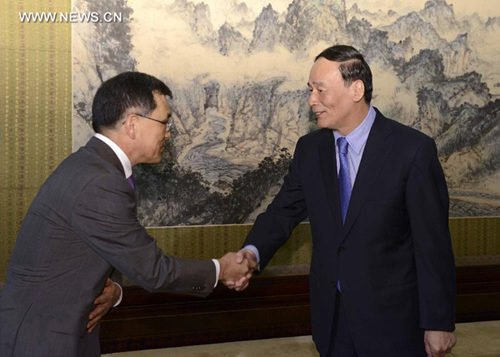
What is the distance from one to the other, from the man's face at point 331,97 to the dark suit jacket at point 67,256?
1065 mm

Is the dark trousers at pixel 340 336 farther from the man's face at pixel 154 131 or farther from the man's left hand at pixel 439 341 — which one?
the man's face at pixel 154 131

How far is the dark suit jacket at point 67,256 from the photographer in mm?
2207

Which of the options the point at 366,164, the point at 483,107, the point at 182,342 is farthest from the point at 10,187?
the point at 483,107

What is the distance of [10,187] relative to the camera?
16.5ft

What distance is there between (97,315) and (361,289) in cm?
114

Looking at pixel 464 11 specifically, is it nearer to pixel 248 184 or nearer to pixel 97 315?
pixel 248 184

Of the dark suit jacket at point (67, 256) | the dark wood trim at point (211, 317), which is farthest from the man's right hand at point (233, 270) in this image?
the dark wood trim at point (211, 317)

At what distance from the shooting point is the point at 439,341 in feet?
8.66

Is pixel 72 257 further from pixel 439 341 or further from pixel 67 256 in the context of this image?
pixel 439 341

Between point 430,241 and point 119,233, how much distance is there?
1.32m

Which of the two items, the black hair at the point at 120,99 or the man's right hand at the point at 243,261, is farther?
the man's right hand at the point at 243,261

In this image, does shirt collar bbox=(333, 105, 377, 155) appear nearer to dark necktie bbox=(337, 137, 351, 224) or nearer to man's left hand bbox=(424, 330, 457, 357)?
dark necktie bbox=(337, 137, 351, 224)

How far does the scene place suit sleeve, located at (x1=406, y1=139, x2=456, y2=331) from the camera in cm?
263

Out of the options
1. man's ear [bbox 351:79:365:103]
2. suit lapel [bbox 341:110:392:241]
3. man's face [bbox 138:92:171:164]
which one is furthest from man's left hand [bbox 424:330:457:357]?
man's face [bbox 138:92:171:164]
